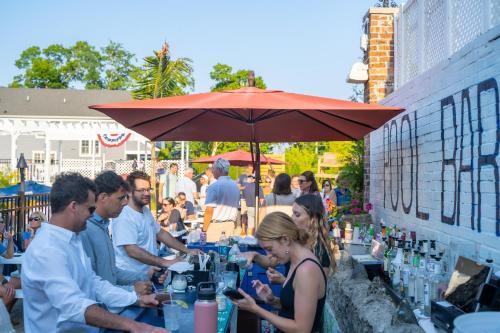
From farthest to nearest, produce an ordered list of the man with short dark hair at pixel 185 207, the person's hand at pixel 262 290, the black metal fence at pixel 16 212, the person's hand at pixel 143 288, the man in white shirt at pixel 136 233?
the man with short dark hair at pixel 185 207, the black metal fence at pixel 16 212, the man in white shirt at pixel 136 233, the person's hand at pixel 262 290, the person's hand at pixel 143 288

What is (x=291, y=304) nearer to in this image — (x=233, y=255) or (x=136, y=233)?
(x=233, y=255)

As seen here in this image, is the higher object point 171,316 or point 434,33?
point 434,33

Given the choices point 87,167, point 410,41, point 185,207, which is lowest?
point 185,207

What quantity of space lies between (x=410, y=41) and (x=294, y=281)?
4683mm

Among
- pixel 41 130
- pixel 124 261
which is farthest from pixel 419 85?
pixel 41 130

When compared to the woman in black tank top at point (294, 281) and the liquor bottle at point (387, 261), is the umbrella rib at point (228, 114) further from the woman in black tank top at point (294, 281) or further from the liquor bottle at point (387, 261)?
the woman in black tank top at point (294, 281)

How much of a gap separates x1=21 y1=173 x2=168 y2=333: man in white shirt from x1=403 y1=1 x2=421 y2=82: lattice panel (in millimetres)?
4782

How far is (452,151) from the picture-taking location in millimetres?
4520


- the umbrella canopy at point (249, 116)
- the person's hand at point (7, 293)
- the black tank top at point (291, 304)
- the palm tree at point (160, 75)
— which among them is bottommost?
the person's hand at point (7, 293)

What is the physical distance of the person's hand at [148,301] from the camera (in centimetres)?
314

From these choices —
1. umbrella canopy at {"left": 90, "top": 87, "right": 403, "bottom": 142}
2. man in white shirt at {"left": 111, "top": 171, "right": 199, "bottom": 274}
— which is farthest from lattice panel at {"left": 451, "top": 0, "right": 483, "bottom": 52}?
man in white shirt at {"left": 111, "top": 171, "right": 199, "bottom": 274}

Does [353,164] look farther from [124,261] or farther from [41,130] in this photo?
[41,130]

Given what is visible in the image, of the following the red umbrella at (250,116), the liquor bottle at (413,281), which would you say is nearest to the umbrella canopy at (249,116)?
the red umbrella at (250,116)

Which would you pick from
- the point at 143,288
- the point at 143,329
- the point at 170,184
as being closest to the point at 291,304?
the point at 143,288
